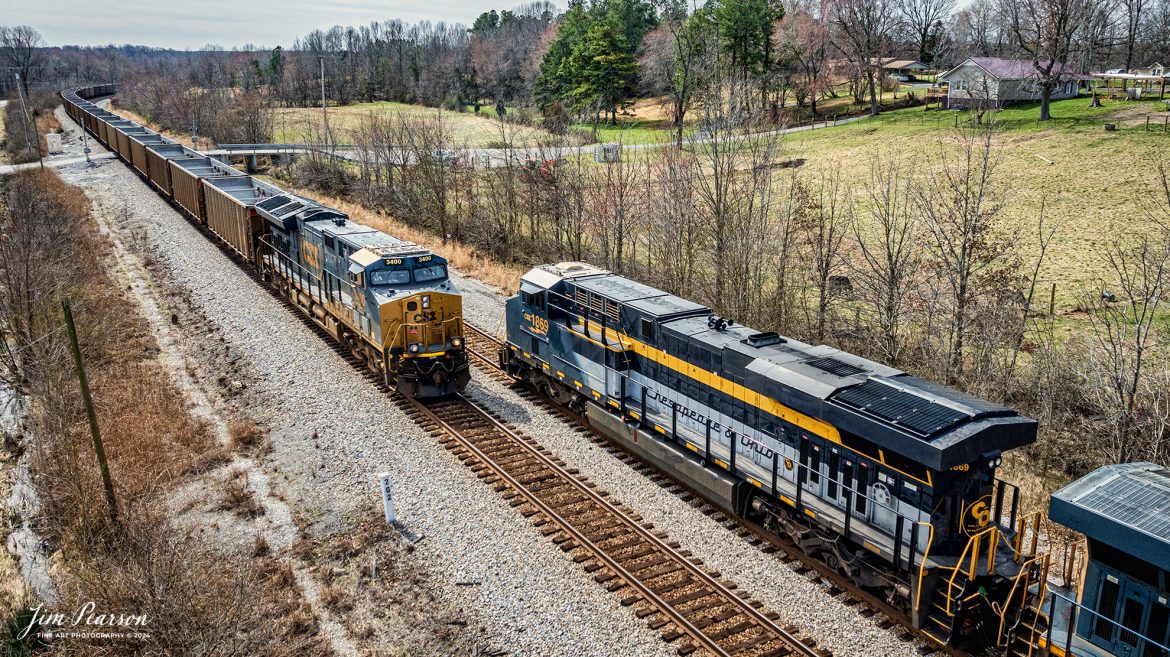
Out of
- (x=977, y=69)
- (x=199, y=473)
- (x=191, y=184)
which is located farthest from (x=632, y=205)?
(x=977, y=69)

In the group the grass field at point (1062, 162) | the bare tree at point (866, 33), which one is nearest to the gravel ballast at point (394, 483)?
the grass field at point (1062, 162)

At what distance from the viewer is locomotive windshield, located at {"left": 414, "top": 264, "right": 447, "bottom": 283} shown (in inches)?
781

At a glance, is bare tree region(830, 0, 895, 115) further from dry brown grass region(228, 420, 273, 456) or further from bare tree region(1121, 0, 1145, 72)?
dry brown grass region(228, 420, 273, 456)

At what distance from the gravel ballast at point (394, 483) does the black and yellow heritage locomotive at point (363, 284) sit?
40.3 inches

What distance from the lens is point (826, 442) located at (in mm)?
12062

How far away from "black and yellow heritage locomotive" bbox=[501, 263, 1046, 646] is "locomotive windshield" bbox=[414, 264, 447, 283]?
347 centimetres

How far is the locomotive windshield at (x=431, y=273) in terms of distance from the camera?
19.8 m

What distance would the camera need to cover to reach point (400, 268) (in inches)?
765

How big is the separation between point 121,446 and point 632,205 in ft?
66.0

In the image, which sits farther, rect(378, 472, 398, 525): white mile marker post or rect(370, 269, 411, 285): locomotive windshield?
rect(370, 269, 411, 285): locomotive windshield

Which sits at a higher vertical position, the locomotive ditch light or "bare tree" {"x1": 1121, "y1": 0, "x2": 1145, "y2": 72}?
"bare tree" {"x1": 1121, "y1": 0, "x2": 1145, "y2": 72}

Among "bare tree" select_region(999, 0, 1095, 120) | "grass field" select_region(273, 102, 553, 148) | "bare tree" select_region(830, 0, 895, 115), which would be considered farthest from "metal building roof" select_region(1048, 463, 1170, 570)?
"bare tree" select_region(830, 0, 895, 115)

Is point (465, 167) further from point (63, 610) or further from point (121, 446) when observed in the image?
point (63, 610)

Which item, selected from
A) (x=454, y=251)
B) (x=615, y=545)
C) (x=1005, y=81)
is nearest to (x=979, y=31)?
(x=1005, y=81)
